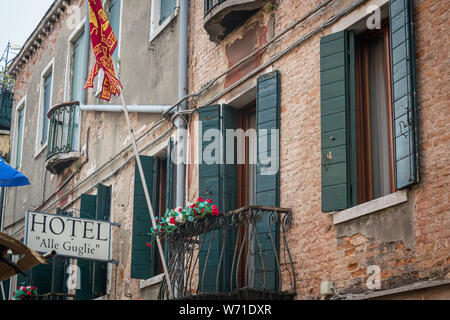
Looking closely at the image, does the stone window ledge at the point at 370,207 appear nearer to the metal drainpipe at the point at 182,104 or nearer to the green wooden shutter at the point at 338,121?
the green wooden shutter at the point at 338,121

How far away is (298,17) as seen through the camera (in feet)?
30.6

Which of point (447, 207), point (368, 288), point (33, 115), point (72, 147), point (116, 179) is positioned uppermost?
point (33, 115)

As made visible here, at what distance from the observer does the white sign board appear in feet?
36.2

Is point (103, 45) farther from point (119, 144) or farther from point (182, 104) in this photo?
point (119, 144)

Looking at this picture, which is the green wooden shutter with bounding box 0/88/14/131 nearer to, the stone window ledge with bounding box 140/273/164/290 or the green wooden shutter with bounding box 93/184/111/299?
the green wooden shutter with bounding box 93/184/111/299

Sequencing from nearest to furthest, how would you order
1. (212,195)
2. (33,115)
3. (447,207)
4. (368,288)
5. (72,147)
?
(447,207), (368,288), (212,195), (72,147), (33,115)

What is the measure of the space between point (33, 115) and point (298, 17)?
1091 cm

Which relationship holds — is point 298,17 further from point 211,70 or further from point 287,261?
point 287,261

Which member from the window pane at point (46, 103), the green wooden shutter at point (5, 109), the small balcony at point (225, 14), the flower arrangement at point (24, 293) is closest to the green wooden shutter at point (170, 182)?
the small balcony at point (225, 14)

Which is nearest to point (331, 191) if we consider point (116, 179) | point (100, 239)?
point (100, 239)

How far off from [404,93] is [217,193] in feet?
10.6

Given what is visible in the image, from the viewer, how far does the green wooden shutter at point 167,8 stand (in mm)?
12492

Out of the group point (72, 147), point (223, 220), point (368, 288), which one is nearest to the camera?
point (368, 288)

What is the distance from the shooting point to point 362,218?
771cm
